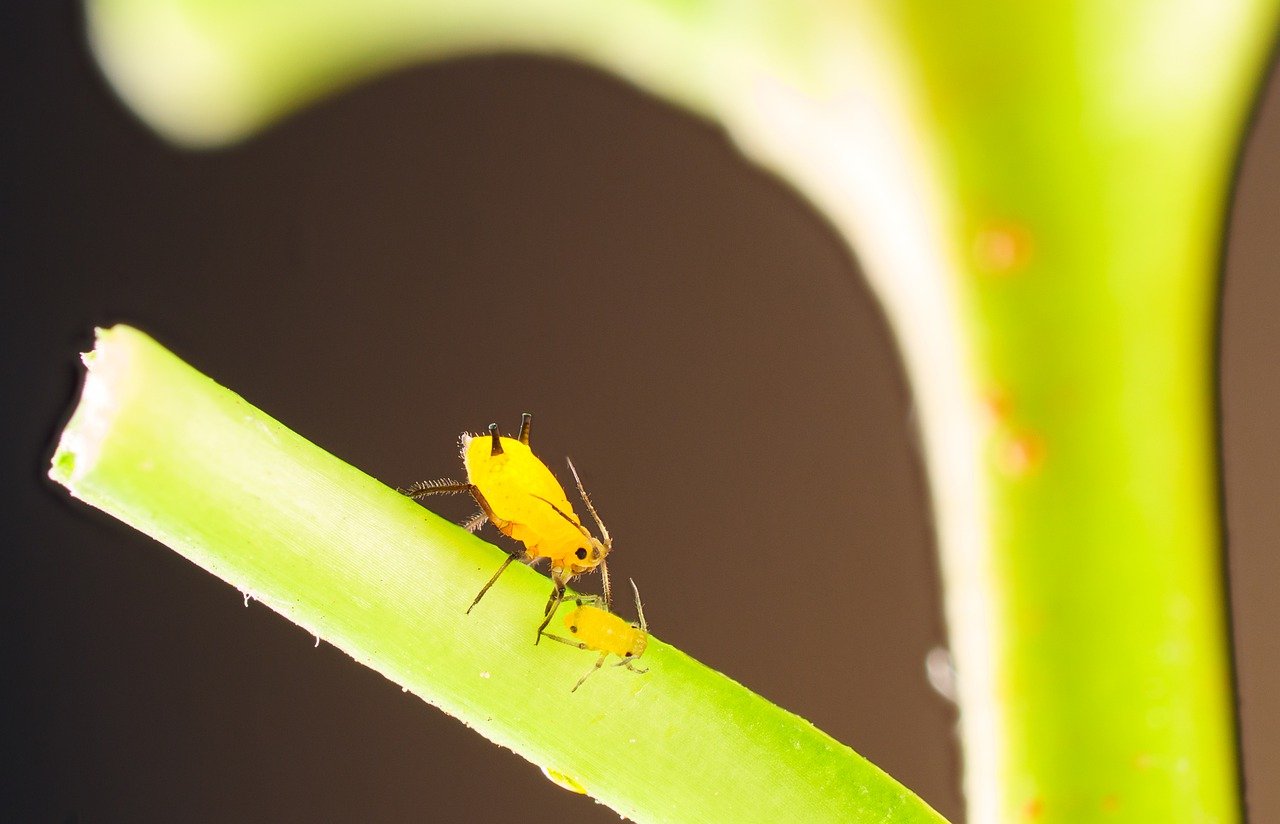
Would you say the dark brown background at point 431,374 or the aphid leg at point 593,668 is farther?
the dark brown background at point 431,374

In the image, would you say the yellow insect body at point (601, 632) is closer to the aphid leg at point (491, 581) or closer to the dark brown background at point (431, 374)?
the aphid leg at point (491, 581)

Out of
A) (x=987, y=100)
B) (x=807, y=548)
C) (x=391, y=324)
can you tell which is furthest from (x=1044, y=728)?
(x=391, y=324)

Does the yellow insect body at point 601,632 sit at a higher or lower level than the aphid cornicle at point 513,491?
lower

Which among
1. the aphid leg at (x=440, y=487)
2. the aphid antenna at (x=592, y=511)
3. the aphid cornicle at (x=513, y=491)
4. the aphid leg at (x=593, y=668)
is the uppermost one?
the aphid antenna at (x=592, y=511)

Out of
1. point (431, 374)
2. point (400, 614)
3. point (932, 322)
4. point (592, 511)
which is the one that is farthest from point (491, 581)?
point (431, 374)

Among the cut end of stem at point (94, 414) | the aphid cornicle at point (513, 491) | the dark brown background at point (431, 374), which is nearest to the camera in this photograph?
the cut end of stem at point (94, 414)

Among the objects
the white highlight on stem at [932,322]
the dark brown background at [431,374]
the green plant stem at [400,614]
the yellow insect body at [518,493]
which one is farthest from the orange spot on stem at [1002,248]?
the dark brown background at [431,374]

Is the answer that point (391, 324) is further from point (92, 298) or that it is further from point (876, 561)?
point (876, 561)
